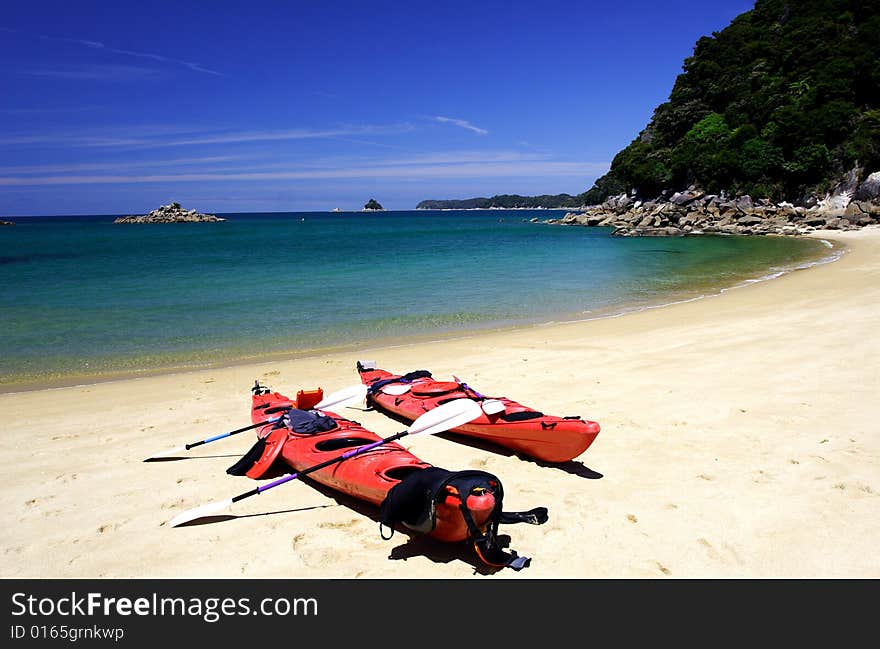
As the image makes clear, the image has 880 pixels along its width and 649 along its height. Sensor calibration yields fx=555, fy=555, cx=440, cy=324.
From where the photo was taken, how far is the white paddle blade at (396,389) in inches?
261

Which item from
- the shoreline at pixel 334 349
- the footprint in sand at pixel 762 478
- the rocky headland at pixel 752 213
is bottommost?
the shoreline at pixel 334 349

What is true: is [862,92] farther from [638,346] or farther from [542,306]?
[638,346]

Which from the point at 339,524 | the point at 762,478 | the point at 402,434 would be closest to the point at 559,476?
the point at 402,434

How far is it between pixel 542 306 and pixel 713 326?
16.2ft

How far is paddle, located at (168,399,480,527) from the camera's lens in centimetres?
414

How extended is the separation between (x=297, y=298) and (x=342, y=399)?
11.5 meters

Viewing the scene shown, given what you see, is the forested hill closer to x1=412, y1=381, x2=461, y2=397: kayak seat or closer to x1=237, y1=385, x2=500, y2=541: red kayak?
x1=412, y1=381, x2=461, y2=397: kayak seat

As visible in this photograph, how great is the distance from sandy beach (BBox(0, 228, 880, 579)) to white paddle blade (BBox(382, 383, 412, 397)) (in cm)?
31

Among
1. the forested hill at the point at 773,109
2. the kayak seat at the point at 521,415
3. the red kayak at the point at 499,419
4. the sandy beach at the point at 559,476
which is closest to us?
the sandy beach at the point at 559,476

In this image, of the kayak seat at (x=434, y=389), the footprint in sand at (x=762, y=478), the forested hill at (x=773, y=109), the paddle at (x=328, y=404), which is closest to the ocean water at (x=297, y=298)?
the paddle at (x=328, y=404)

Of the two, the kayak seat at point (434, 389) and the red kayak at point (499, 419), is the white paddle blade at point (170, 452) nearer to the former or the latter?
the red kayak at point (499, 419)

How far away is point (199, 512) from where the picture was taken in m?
4.14

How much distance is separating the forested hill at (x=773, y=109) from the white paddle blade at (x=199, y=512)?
162 feet
